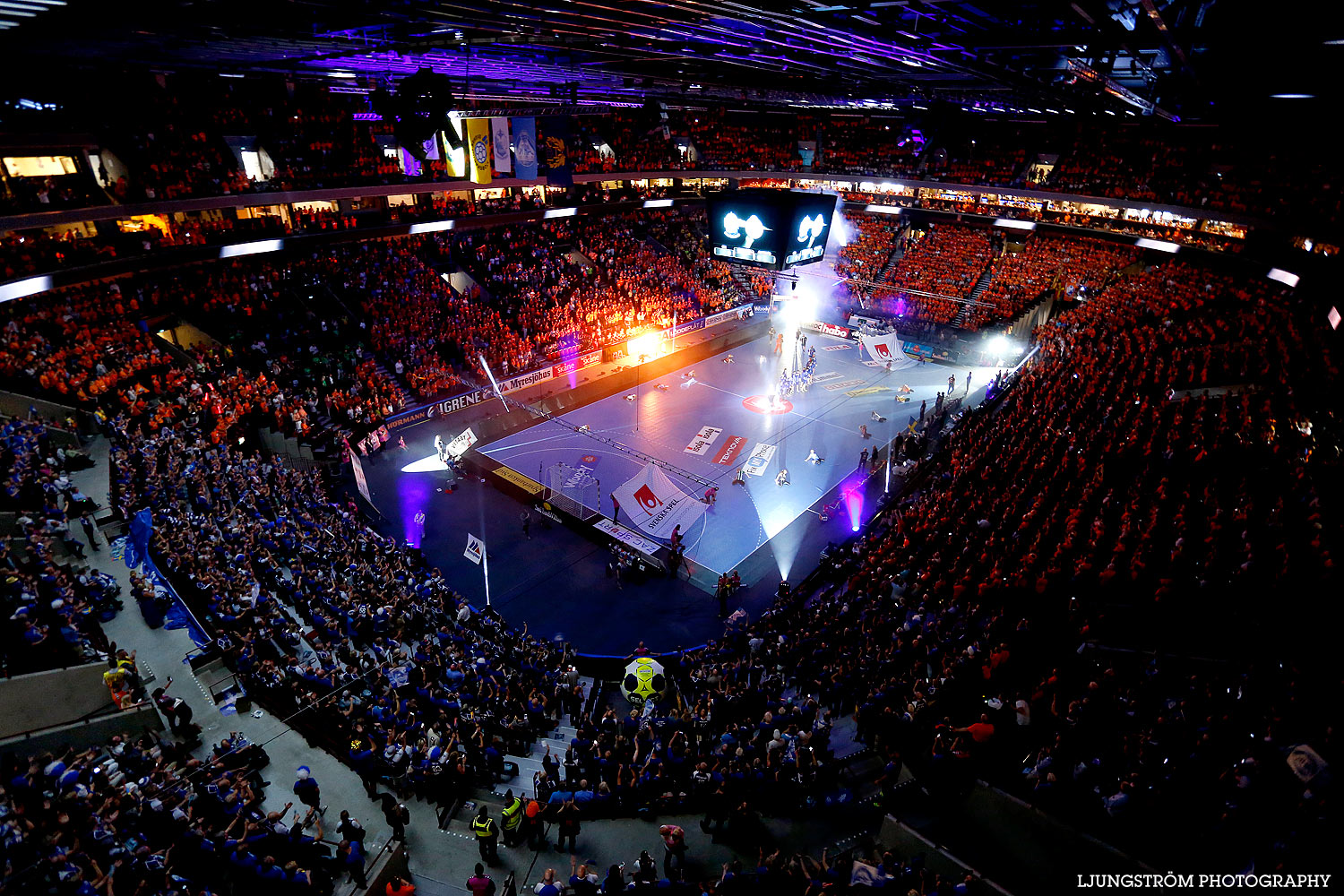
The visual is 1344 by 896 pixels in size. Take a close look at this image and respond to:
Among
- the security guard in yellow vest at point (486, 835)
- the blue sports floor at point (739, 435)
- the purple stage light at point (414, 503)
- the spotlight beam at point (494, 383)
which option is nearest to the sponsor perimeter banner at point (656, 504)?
the blue sports floor at point (739, 435)

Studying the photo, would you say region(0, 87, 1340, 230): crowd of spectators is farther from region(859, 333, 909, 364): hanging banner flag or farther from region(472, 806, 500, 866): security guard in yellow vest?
region(472, 806, 500, 866): security guard in yellow vest

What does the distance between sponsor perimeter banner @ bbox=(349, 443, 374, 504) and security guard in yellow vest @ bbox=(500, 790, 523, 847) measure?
13.9m

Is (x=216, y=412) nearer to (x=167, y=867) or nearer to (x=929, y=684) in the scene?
(x=167, y=867)

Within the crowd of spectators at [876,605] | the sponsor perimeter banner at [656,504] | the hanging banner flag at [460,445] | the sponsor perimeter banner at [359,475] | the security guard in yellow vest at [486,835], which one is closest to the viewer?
the security guard in yellow vest at [486,835]

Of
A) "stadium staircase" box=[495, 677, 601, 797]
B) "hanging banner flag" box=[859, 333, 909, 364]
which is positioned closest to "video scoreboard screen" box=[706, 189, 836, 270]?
"stadium staircase" box=[495, 677, 601, 797]

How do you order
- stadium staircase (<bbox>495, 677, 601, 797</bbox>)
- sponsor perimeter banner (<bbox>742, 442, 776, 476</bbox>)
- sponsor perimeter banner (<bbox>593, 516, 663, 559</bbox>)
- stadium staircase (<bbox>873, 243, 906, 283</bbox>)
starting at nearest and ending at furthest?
1. stadium staircase (<bbox>495, 677, 601, 797</bbox>)
2. sponsor perimeter banner (<bbox>593, 516, 663, 559</bbox>)
3. sponsor perimeter banner (<bbox>742, 442, 776, 476</bbox>)
4. stadium staircase (<bbox>873, 243, 906, 283</bbox>)

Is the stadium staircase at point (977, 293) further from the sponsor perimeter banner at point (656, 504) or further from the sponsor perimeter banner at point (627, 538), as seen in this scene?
the sponsor perimeter banner at point (627, 538)

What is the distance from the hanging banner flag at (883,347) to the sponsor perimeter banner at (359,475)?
23212 millimetres

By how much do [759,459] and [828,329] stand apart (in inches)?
743

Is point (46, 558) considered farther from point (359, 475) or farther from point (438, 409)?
point (438, 409)

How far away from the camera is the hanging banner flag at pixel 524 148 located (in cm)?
2877

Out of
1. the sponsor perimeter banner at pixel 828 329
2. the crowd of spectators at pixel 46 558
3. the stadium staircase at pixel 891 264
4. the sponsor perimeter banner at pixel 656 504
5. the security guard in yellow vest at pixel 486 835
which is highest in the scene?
the crowd of spectators at pixel 46 558

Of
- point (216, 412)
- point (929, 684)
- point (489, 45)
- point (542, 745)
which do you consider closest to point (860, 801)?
point (929, 684)

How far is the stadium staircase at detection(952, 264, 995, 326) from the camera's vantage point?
38.3m
